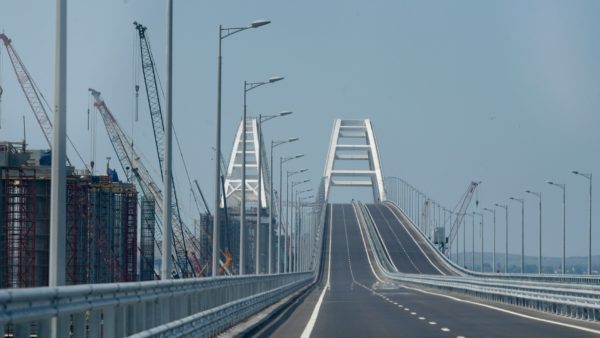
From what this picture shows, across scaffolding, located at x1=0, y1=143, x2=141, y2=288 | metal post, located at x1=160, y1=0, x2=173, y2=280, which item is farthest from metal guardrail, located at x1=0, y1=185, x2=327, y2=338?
scaffolding, located at x1=0, y1=143, x2=141, y2=288

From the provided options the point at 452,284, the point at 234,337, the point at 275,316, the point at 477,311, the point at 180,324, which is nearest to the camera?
the point at 180,324

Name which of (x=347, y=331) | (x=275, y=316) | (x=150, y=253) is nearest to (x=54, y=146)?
(x=347, y=331)

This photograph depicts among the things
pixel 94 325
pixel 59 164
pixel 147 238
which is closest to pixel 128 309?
pixel 59 164

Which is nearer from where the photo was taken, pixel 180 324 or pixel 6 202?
pixel 180 324

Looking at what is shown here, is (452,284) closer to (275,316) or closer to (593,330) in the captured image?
(275,316)

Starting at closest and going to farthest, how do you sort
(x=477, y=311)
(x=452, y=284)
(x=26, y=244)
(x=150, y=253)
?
(x=477, y=311), (x=26, y=244), (x=452, y=284), (x=150, y=253)

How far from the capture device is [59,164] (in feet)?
60.8

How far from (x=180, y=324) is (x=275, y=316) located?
21136 mm

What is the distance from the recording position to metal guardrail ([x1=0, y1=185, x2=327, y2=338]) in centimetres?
1350

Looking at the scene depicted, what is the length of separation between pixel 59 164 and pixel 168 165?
12768 millimetres

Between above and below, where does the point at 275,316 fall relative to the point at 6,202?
below

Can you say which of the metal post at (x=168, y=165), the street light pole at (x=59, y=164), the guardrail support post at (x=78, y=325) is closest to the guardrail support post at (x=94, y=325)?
the guardrail support post at (x=78, y=325)

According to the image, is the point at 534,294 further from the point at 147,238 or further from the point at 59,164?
the point at 147,238

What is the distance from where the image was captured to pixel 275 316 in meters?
45.4
